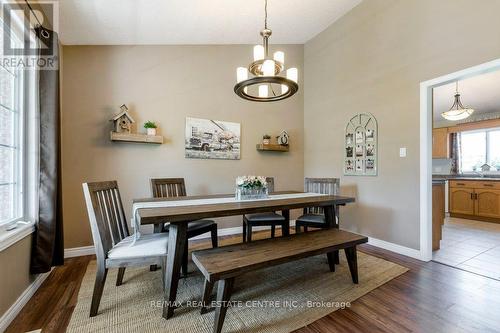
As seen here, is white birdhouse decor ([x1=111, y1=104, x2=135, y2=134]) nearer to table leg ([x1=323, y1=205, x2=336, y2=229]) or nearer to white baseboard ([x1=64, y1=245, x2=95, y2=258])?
white baseboard ([x1=64, y1=245, x2=95, y2=258])

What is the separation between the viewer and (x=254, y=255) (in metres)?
1.58

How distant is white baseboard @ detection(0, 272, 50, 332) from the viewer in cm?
147

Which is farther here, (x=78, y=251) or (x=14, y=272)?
(x=78, y=251)

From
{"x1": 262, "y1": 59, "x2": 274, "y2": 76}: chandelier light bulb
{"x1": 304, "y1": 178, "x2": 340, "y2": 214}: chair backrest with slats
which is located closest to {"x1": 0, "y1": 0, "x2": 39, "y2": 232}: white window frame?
{"x1": 262, "y1": 59, "x2": 274, "y2": 76}: chandelier light bulb

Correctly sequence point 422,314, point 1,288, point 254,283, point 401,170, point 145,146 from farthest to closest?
point 145,146 < point 401,170 < point 254,283 < point 422,314 < point 1,288

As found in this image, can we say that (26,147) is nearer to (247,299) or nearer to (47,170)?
(47,170)

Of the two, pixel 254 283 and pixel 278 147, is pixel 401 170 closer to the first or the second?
pixel 278 147

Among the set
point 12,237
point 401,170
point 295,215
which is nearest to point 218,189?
point 295,215

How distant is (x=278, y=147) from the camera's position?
3.81 meters

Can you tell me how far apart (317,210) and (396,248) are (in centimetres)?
103

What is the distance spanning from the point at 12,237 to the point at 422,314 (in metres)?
2.91

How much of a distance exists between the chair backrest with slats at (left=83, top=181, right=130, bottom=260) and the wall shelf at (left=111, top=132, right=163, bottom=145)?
915 millimetres

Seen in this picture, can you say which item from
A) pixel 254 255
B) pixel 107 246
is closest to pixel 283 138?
pixel 254 255

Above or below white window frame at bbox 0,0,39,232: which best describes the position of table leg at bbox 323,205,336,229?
below
